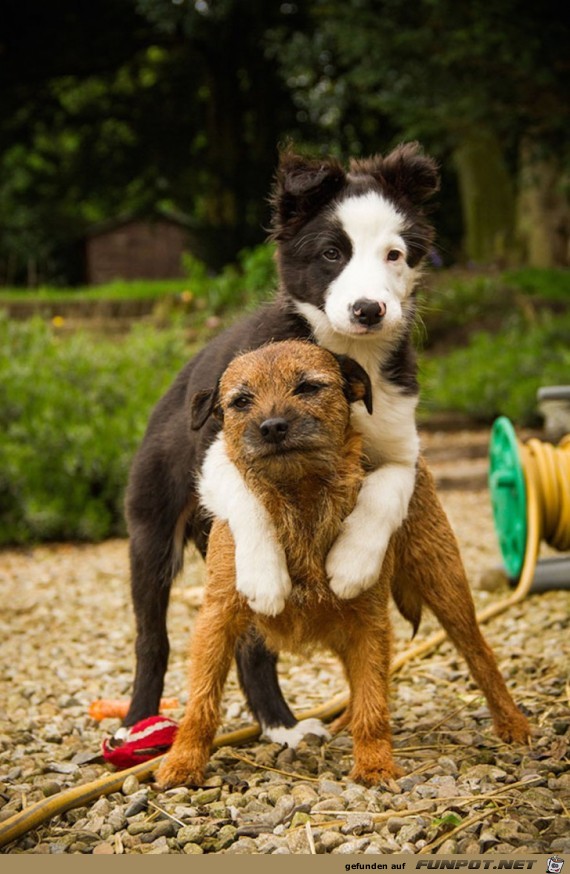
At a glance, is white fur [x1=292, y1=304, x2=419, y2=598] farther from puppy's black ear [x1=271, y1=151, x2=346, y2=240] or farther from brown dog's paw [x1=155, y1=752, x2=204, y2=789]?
brown dog's paw [x1=155, y1=752, x2=204, y2=789]

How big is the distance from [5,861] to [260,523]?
1118 millimetres

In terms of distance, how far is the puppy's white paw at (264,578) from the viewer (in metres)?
3.02

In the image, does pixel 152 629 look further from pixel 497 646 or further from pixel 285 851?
pixel 497 646

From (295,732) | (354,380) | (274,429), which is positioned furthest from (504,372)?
(274,429)

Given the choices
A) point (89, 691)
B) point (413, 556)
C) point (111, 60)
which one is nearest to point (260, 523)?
point (413, 556)

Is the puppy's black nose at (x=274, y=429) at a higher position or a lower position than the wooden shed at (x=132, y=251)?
lower

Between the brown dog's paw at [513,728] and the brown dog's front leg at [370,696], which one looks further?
the brown dog's paw at [513,728]

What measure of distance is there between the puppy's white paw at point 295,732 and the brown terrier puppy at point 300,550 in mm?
491

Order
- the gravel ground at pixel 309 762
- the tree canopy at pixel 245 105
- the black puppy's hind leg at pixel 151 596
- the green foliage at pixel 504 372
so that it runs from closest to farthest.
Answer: the gravel ground at pixel 309 762 < the black puppy's hind leg at pixel 151 596 < the green foliage at pixel 504 372 < the tree canopy at pixel 245 105

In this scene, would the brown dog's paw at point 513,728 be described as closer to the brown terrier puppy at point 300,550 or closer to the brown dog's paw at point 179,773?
the brown terrier puppy at point 300,550

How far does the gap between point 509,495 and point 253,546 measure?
283cm

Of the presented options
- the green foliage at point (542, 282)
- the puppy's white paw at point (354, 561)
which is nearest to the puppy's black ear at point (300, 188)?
the puppy's white paw at point (354, 561)

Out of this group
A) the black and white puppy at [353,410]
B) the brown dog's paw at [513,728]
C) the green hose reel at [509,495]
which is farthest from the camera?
the green hose reel at [509,495]

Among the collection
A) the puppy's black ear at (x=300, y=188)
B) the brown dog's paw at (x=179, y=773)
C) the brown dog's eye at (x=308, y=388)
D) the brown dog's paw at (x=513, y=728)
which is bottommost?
the brown dog's paw at (x=513, y=728)
